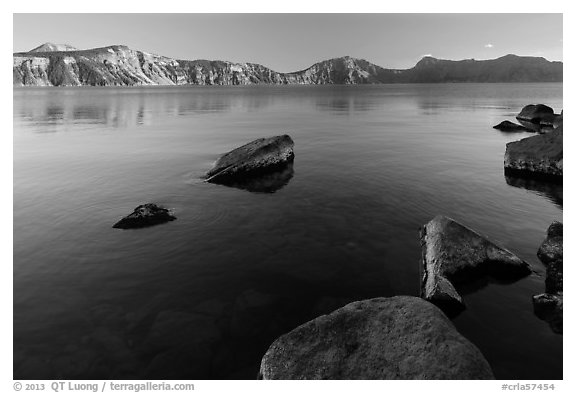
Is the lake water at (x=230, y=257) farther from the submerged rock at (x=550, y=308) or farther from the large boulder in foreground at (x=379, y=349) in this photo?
the large boulder in foreground at (x=379, y=349)

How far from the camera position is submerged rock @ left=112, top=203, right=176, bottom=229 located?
17.8 meters

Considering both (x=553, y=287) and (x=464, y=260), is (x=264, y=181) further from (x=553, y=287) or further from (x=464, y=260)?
(x=553, y=287)

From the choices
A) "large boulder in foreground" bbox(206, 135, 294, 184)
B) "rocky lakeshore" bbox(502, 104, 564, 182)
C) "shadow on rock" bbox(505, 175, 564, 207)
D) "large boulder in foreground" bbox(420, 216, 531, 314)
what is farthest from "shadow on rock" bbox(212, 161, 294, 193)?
"rocky lakeshore" bbox(502, 104, 564, 182)

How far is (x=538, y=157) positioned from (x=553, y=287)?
20.9 metres

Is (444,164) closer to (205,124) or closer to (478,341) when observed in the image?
(478,341)

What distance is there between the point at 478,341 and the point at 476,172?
23001 mm

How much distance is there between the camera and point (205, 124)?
6219 cm

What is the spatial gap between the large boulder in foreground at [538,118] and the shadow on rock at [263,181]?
48979 millimetres

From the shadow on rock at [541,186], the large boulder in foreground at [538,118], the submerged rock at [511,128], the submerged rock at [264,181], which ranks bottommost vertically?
the shadow on rock at [541,186]

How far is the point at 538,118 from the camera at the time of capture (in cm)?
6244

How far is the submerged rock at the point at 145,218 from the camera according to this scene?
17.8m

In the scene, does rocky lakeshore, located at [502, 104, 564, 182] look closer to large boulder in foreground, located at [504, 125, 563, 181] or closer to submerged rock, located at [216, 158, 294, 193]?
large boulder in foreground, located at [504, 125, 563, 181]

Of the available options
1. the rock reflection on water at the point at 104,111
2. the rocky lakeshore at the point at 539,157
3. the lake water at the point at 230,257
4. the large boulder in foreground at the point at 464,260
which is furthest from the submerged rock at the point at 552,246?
the rock reflection on water at the point at 104,111

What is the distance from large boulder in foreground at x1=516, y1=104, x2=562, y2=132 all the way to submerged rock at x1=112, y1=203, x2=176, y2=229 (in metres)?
60.3
